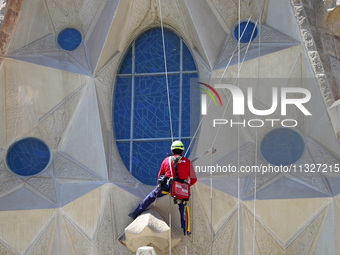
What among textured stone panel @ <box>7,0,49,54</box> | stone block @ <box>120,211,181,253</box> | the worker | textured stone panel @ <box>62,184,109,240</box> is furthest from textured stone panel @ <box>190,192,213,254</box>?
textured stone panel @ <box>7,0,49,54</box>

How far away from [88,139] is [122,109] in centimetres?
83

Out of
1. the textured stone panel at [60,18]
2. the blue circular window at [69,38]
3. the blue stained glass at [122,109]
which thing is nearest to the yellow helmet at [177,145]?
the blue stained glass at [122,109]

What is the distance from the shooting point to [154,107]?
17766 mm

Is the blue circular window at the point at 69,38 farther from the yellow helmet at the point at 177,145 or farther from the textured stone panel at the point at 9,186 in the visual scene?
the yellow helmet at the point at 177,145

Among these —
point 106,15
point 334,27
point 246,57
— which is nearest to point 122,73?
point 106,15

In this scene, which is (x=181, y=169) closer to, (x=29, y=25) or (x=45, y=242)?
(x=45, y=242)

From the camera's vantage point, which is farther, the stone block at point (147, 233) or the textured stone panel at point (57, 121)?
the textured stone panel at point (57, 121)

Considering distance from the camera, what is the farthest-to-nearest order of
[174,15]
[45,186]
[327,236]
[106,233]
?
[174,15], [45,186], [106,233], [327,236]

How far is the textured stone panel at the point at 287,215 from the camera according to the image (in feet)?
53.2

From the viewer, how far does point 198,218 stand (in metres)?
16.8

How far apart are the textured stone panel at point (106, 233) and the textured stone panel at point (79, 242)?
0.44ft

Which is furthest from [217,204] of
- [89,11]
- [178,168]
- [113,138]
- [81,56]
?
[89,11]

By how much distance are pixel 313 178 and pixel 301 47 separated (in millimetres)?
1947

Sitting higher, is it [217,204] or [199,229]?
[217,204]
